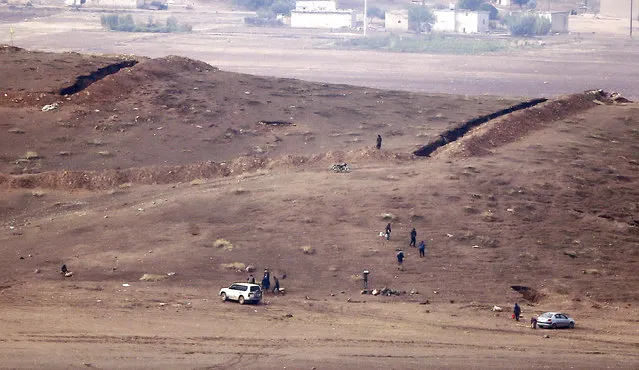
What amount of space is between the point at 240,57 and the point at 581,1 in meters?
78.8

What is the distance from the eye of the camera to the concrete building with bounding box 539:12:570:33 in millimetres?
158000

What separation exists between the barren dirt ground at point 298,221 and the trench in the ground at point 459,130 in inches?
26.7

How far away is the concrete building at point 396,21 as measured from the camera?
169m

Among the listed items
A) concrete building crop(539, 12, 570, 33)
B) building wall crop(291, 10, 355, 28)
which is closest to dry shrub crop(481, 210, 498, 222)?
concrete building crop(539, 12, 570, 33)

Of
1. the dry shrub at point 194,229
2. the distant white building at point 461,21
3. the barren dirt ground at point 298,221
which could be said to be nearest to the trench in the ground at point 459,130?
the barren dirt ground at point 298,221

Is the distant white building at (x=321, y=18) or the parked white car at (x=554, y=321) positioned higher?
the distant white building at (x=321, y=18)

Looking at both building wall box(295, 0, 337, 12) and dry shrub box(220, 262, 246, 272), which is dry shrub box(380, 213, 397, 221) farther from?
building wall box(295, 0, 337, 12)

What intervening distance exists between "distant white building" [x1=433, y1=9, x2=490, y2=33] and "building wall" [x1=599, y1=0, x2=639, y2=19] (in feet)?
58.5

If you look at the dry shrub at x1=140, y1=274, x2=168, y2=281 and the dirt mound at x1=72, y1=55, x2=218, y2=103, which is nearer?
the dry shrub at x1=140, y1=274, x2=168, y2=281

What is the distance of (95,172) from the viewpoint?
4688cm

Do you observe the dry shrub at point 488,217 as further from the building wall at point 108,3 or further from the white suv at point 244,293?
the building wall at point 108,3

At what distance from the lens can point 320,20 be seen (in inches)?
6570

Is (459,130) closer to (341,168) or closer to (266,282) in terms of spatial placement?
(341,168)

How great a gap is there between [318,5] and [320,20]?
6.45 m
